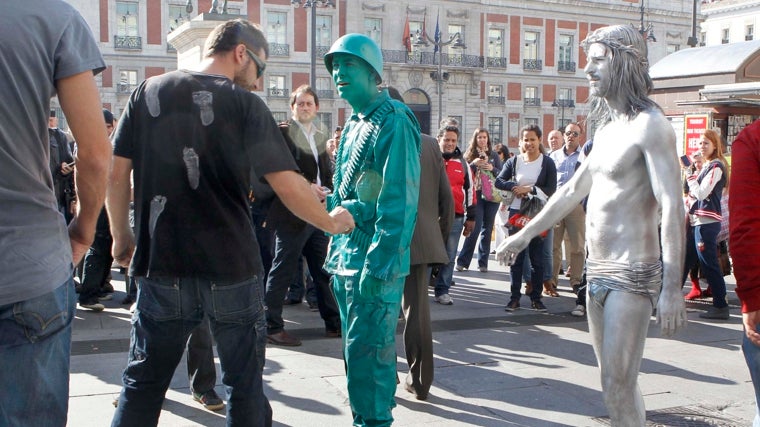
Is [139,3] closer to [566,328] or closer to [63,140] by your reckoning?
[63,140]

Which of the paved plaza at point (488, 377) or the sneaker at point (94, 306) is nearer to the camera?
the paved plaza at point (488, 377)

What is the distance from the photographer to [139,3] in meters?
46.2

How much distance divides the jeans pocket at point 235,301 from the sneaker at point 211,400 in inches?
60.7

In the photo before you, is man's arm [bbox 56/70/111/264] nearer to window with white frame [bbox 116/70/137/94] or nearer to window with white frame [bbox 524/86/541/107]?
window with white frame [bbox 116/70/137/94]

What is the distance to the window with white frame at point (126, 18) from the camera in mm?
45969

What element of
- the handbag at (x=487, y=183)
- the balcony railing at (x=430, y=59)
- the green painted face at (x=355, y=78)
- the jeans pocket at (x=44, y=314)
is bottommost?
the jeans pocket at (x=44, y=314)

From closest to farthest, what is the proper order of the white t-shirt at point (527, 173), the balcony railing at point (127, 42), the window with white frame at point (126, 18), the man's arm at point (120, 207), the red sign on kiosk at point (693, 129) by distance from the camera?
the man's arm at point (120, 207) < the white t-shirt at point (527, 173) < the red sign on kiosk at point (693, 129) < the balcony railing at point (127, 42) < the window with white frame at point (126, 18)

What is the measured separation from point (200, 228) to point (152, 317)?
0.42m

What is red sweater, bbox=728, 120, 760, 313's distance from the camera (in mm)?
2852

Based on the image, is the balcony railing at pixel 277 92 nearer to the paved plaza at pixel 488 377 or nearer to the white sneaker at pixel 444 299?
the white sneaker at pixel 444 299

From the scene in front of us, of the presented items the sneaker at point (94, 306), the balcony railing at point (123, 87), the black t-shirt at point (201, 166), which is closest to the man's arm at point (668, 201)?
the black t-shirt at point (201, 166)

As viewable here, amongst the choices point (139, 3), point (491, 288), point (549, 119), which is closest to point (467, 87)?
point (549, 119)

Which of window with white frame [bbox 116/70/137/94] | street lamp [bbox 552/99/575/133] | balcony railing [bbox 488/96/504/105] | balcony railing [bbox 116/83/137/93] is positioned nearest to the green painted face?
window with white frame [bbox 116/70/137/94]

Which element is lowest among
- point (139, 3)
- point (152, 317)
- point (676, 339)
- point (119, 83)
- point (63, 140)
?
point (676, 339)
